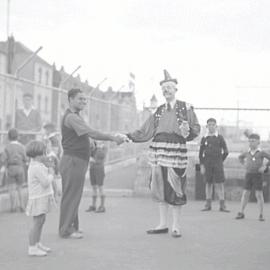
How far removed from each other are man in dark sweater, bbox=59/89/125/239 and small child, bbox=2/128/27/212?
223 cm

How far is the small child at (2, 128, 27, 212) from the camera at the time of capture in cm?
880

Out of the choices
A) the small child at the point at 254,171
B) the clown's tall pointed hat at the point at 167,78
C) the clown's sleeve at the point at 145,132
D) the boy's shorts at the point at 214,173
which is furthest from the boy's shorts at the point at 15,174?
the small child at the point at 254,171

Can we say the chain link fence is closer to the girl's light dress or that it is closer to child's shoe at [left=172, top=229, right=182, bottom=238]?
the girl's light dress

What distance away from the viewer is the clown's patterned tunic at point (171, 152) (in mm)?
7121

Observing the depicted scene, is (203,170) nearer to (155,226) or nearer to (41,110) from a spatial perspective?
(155,226)

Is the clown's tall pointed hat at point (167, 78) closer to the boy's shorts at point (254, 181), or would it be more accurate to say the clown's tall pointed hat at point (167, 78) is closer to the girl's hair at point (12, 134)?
the boy's shorts at point (254, 181)

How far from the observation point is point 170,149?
23.3ft

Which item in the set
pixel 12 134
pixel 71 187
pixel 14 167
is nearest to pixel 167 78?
pixel 71 187

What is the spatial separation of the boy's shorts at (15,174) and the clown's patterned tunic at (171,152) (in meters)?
2.56

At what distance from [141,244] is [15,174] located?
11.0 ft

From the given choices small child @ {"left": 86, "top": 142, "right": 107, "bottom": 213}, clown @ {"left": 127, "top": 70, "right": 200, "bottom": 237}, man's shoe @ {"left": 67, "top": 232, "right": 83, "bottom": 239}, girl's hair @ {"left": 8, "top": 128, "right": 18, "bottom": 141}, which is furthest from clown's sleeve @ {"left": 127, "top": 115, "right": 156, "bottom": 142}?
girl's hair @ {"left": 8, "top": 128, "right": 18, "bottom": 141}

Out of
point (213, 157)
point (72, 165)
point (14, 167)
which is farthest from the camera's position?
point (213, 157)

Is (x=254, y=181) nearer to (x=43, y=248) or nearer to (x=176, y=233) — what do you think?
(x=176, y=233)

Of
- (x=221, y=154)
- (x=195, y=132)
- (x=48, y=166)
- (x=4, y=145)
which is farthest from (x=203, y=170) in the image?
(x=48, y=166)
